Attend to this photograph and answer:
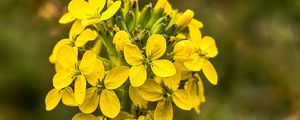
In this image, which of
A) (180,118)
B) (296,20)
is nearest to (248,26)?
(296,20)

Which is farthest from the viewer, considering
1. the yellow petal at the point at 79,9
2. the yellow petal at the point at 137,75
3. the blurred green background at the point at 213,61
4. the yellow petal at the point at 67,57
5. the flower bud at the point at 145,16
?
the blurred green background at the point at 213,61

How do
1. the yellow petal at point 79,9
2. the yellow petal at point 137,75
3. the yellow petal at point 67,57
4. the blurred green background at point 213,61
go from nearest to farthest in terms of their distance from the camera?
the yellow petal at point 137,75
the yellow petal at point 67,57
the yellow petal at point 79,9
the blurred green background at point 213,61

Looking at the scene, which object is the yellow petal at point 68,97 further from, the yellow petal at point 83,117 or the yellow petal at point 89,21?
the yellow petal at point 89,21

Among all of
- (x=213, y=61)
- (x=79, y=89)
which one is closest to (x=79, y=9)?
(x=79, y=89)

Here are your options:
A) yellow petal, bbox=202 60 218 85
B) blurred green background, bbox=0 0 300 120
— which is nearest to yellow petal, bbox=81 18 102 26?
yellow petal, bbox=202 60 218 85

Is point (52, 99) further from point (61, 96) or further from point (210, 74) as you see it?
point (210, 74)

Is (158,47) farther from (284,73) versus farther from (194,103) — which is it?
(284,73)

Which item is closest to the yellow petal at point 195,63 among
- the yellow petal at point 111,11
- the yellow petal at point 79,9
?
the yellow petal at point 111,11
